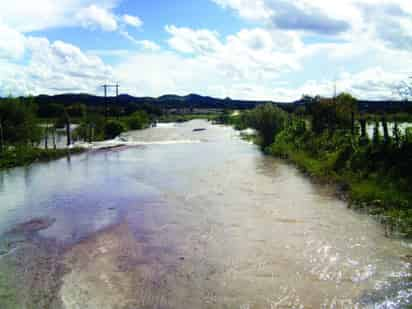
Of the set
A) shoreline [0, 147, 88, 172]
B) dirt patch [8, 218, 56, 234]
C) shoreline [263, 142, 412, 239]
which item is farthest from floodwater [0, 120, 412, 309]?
shoreline [0, 147, 88, 172]

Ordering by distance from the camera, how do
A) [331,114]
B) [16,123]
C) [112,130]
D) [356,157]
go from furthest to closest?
[112,130], [16,123], [331,114], [356,157]

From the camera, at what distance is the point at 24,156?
26.5 meters

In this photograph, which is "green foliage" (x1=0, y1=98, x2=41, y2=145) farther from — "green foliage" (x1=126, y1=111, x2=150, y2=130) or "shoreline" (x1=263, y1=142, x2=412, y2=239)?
"green foliage" (x1=126, y1=111, x2=150, y2=130)

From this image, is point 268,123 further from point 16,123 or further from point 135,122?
point 135,122

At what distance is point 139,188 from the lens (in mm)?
18688

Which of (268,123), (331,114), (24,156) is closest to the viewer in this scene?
(24,156)

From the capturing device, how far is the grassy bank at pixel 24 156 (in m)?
24.9

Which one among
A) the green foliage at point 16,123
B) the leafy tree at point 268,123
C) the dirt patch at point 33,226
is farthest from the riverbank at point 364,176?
the green foliage at point 16,123

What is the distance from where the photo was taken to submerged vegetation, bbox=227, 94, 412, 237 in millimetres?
13500

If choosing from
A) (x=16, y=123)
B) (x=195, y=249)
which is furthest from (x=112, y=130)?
(x=195, y=249)

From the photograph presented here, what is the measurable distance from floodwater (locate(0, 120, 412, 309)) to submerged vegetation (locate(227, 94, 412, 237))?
0.86 metres

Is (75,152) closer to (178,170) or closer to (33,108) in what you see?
(33,108)

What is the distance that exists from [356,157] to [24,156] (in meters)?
19.5

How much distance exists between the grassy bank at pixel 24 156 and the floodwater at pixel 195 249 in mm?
6867
